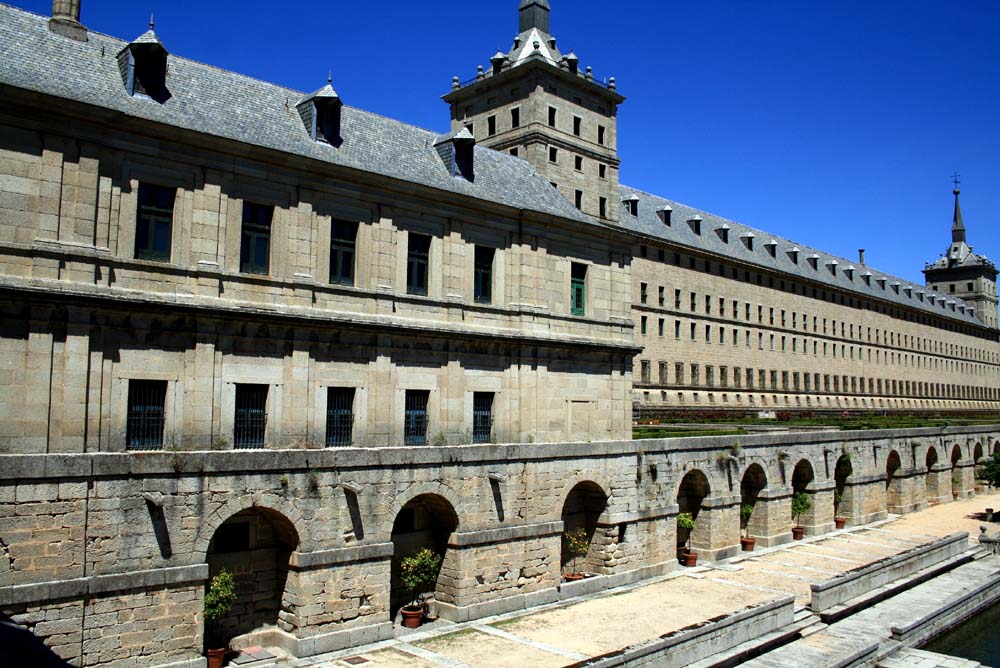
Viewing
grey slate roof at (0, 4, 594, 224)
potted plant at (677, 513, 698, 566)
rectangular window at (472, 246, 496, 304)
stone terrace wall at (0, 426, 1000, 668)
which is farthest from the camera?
potted plant at (677, 513, 698, 566)

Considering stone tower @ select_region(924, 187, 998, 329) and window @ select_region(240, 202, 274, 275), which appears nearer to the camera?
window @ select_region(240, 202, 274, 275)

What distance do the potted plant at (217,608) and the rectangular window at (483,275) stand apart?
12.0 meters

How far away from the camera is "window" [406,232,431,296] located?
2603cm

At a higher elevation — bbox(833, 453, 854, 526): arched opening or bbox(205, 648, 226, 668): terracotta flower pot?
bbox(833, 453, 854, 526): arched opening

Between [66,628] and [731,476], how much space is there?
85.8ft

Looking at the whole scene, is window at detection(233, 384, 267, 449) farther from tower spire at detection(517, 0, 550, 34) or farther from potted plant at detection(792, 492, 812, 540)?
tower spire at detection(517, 0, 550, 34)

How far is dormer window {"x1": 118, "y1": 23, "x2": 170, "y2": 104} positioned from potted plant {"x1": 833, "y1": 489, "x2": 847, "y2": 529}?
3674 centimetres

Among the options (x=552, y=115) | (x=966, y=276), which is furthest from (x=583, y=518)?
(x=966, y=276)

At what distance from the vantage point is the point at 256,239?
2269 cm

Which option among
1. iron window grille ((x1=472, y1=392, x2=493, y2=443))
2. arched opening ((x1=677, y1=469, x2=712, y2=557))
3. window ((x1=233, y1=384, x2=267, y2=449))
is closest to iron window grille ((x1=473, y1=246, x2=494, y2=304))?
iron window grille ((x1=472, y1=392, x2=493, y2=443))

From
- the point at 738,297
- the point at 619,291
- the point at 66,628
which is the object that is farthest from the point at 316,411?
the point at 738,297

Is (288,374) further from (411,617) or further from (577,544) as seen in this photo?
(577,544)

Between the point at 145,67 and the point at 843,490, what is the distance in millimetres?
39441

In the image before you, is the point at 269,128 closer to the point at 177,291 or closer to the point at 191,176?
the point at 191,176
